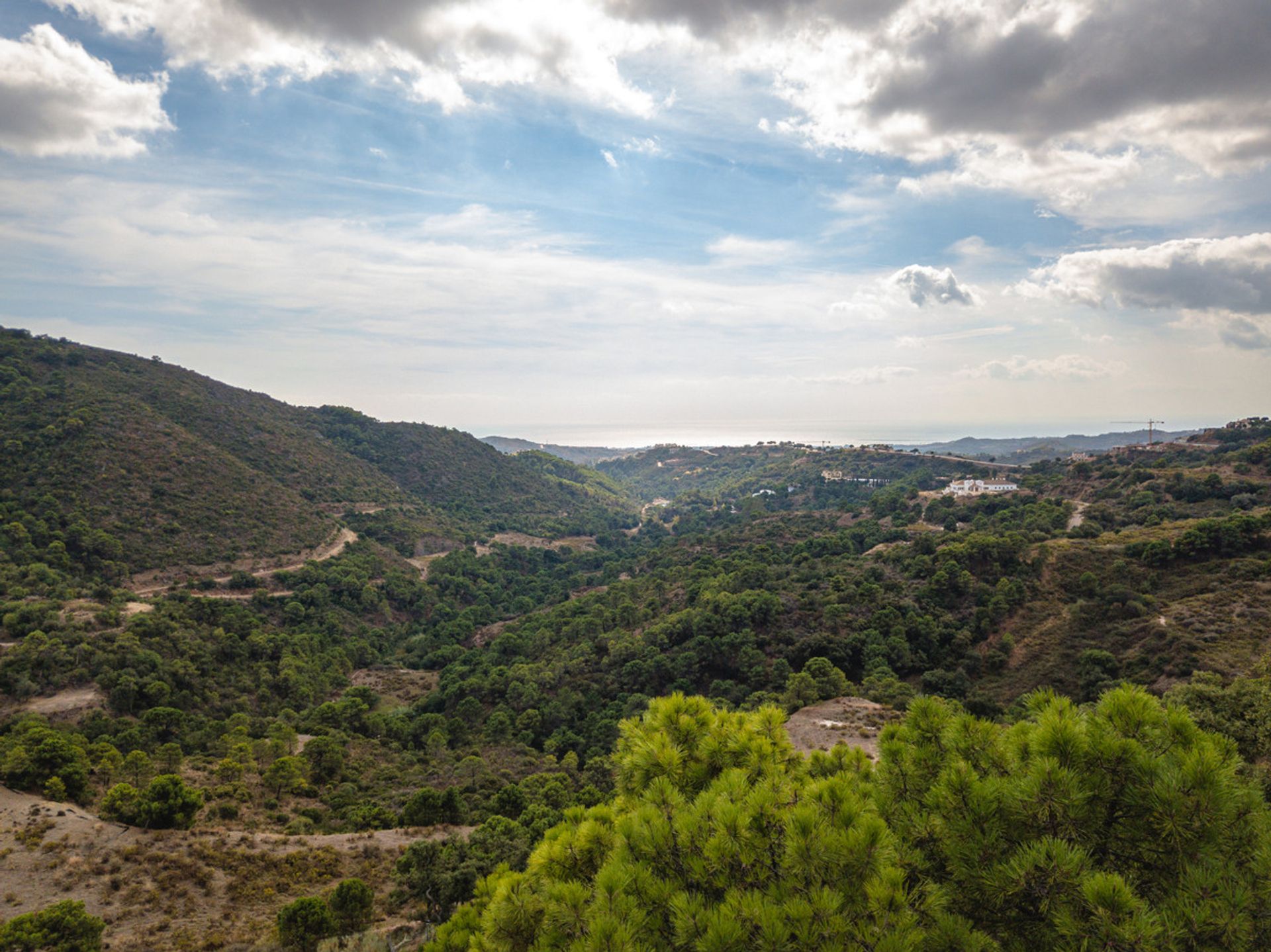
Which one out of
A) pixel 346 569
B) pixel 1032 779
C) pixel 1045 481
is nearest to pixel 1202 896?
pixel 1032 779

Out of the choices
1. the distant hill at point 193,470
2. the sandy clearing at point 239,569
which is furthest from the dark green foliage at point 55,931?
the distant hill at point 193,470

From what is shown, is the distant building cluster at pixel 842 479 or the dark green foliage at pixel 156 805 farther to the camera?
the distant building cluster at pixel 842 479

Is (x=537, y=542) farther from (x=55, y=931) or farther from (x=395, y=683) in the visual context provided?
(x=55, y=931)

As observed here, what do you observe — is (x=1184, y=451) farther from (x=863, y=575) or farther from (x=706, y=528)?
(x=706, y=528)

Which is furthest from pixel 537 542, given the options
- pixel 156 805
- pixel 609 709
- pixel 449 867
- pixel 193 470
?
pixel 449 867

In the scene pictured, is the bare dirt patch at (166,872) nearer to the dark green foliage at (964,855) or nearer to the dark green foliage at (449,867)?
the dark green foliage at (449,867)
